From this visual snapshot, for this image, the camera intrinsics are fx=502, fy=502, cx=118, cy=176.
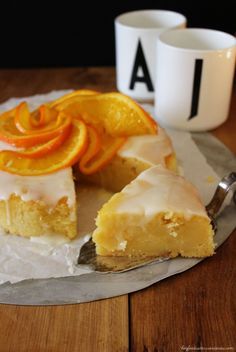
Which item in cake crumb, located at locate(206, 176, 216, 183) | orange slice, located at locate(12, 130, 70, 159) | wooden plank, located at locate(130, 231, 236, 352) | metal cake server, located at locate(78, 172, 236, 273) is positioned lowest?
cake crumb, located at locate(206, 176, 216, 183)

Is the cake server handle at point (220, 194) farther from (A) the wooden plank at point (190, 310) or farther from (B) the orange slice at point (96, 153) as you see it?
(B) the orange slice at point (96, 153)

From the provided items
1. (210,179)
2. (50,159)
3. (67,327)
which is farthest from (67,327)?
(210,179)

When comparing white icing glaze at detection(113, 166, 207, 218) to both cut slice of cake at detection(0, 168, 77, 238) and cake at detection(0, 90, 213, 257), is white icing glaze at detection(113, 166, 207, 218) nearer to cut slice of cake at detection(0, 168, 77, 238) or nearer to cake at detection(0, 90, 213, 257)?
cake at detection(0, 90, 213, 257)

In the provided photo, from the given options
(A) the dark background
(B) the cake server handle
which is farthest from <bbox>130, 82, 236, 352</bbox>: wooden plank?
(A) the dark background

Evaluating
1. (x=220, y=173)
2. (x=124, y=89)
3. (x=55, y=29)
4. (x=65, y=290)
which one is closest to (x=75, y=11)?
(x=55, y=29)

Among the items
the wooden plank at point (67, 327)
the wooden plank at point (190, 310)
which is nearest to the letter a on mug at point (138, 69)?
the wooden plank at point (190, 310)

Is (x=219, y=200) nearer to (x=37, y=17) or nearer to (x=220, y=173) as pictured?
(x=220, y=173)
